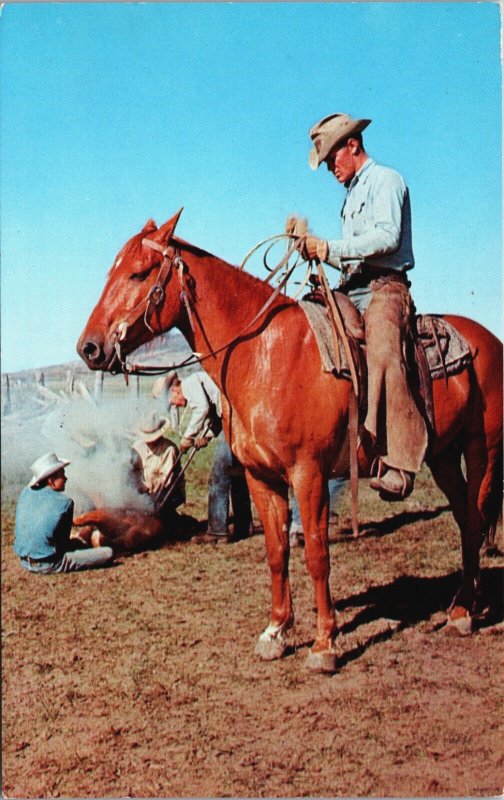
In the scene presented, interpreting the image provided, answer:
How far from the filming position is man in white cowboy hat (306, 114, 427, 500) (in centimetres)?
470

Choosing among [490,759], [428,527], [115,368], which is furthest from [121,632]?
[428,527]

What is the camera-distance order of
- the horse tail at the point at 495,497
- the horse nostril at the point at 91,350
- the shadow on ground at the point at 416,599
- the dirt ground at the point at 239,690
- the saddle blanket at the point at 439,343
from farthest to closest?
the shadow on ground at the point at 416,599, the horse tail at the point at 495,497, the saddle blanket at the point at 439,343, the horse nostril at the point at 91,350, the dirt ground at the point at 239,690

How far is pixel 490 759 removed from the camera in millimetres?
3918

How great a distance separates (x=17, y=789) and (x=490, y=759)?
2461 millimetres

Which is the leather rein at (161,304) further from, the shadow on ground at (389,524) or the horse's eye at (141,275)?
the shadow on ground at (389,524)

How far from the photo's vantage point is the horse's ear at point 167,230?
4.51 m

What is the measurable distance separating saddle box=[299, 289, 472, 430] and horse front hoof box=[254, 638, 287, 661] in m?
1.67

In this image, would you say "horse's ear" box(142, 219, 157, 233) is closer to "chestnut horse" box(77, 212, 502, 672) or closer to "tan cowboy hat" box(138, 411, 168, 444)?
"chestnut horse" box(77, 212, 502, 672)

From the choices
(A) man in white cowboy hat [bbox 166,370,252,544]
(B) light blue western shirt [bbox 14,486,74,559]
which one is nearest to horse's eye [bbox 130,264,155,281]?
(B) light blue western shirt [bbox 14,486,74,559]

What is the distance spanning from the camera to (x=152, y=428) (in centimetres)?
883

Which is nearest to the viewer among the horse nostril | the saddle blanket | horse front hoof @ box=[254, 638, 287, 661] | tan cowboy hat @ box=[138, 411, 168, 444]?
the horse nostril

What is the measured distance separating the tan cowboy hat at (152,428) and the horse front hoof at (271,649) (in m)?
4.05

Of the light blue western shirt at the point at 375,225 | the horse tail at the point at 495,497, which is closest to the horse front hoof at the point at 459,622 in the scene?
the horse tail at the point at 495,497

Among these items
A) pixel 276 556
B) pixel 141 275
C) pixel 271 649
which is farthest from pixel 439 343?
pixel 271 649
